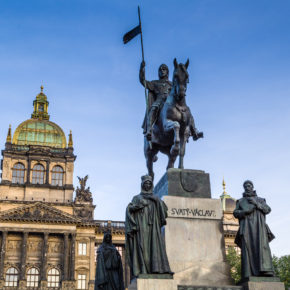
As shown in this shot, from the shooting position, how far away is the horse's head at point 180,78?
10953 millimetres

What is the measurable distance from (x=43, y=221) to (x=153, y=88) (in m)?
57.7

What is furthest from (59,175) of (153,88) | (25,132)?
(153,88)

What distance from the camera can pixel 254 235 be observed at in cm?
936

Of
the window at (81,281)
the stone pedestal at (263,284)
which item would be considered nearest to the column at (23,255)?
the window at (81,281)

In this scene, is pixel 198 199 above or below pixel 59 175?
below

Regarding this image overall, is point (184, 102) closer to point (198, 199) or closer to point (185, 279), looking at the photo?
point (198, 199)

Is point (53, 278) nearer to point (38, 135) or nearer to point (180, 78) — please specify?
point (38, 135)

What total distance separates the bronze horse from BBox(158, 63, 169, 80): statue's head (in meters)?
1.29

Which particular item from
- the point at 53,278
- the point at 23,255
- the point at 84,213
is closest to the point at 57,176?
the point at 84,213

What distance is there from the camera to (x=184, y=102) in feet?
37.9

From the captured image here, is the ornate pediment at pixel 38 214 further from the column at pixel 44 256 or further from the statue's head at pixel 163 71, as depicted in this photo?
the statue's head at pixel 163 71

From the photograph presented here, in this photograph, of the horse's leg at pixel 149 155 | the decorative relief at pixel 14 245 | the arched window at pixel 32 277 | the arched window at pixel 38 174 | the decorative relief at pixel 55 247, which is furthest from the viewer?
the arched window at pixel 38 174

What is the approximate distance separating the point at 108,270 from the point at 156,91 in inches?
183

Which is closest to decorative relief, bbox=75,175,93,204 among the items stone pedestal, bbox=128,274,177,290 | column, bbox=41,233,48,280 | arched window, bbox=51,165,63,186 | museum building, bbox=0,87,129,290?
museum building, bbox=0,87,129,290
